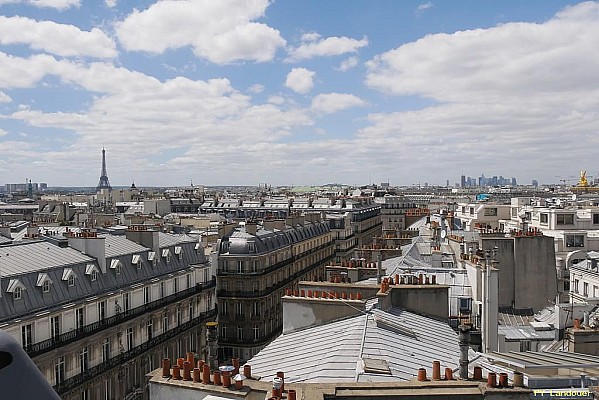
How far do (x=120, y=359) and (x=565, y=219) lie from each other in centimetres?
3866

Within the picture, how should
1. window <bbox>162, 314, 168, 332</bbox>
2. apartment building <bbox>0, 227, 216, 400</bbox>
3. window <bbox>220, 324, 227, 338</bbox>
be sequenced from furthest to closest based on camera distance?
window <bbox>220, 324, 227, 338</bbox>, window <bbox>162, 314, 168, 332</bbox>, apartment building <bbox>0, 227, 216, 400</bbox>

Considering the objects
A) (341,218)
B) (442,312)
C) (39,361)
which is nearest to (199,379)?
(442,312)

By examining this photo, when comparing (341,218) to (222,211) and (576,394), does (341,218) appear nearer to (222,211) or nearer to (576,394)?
(222,211)

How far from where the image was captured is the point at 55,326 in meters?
29.4

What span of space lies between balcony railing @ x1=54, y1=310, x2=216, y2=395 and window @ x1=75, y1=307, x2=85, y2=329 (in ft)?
7.52

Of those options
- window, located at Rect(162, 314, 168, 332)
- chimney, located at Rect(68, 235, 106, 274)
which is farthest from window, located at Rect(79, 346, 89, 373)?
window, located at Rect(162, 314, 168, 332)

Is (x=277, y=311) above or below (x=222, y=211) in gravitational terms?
below

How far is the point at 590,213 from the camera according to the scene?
55.5 m

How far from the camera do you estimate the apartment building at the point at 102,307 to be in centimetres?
2839

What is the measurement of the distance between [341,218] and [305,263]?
18.9 metres

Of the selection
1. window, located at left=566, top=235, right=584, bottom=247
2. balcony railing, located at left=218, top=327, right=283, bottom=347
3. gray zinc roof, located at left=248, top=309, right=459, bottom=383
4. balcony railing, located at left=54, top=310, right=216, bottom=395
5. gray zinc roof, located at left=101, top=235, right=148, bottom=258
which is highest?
gray zinc roof, located at left=101, top=235, right=148, bottom=258

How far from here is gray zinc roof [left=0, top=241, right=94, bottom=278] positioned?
96.0 feet

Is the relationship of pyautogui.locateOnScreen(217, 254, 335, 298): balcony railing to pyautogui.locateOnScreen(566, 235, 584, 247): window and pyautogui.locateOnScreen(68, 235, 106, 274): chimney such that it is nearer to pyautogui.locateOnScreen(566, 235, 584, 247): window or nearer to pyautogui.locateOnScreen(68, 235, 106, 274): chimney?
pyautogui.locateOnScreen(68, 235, 106, 274): chimney

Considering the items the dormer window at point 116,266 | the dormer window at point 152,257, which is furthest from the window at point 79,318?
the dormer window at point 152,257
